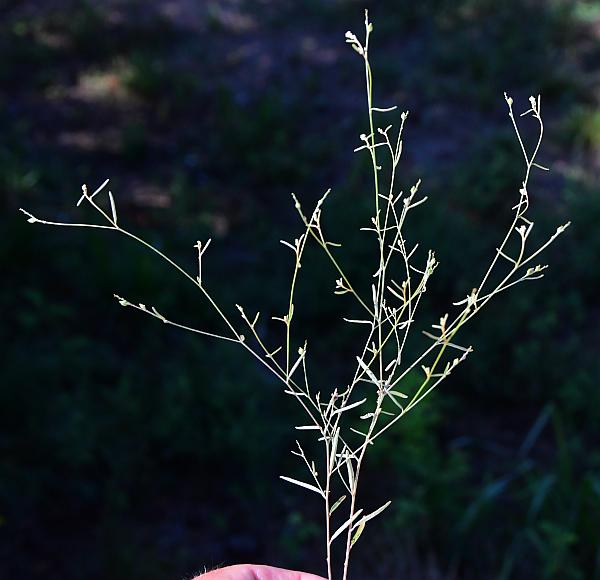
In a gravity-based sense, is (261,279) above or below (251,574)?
below

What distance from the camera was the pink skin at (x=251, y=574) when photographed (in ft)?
4.65

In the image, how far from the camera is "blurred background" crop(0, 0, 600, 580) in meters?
3.32

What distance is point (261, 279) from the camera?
481cm

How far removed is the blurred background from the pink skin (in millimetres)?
1684

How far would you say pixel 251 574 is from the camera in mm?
1458

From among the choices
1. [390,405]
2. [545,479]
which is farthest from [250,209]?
[545,479]

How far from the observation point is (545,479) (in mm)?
3275

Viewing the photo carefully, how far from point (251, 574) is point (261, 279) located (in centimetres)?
340

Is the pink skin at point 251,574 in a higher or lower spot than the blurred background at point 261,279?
higher

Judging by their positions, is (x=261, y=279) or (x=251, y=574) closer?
(x=251, y=574)

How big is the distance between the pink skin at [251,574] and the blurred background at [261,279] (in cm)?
168

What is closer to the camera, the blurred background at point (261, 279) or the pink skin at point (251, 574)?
the pink skin at point (251, 574)

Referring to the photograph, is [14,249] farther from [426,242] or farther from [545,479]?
[545,479]

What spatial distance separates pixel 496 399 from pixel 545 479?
97 centimetres
